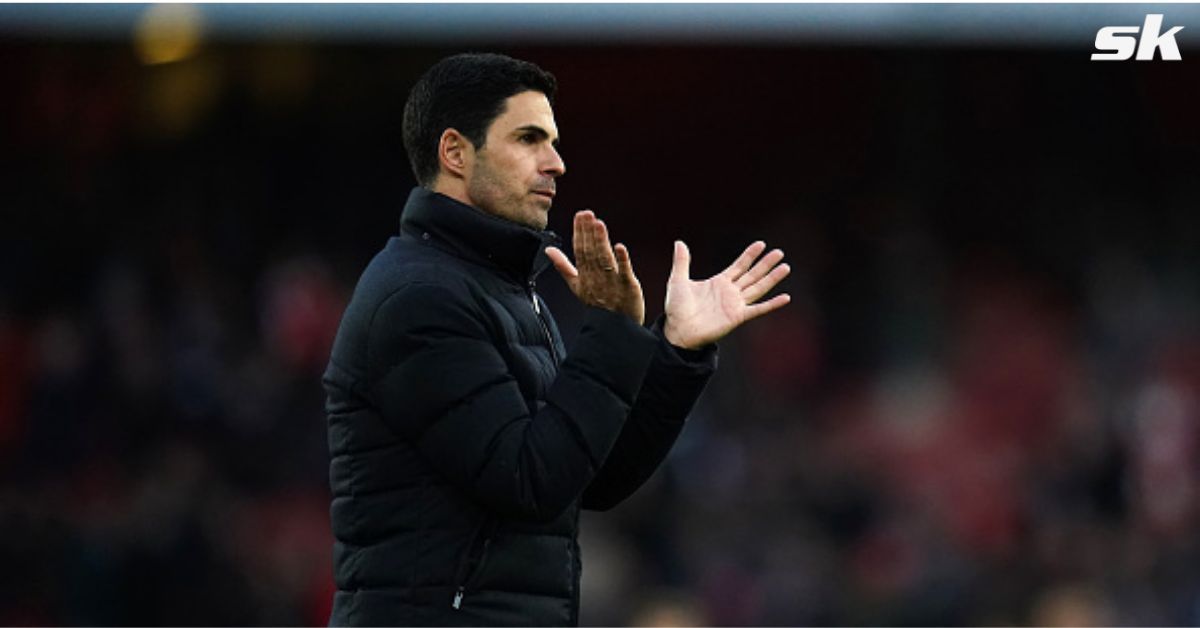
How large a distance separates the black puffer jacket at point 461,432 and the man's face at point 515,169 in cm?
5

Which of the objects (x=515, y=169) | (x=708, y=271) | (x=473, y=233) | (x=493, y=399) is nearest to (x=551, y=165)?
(x=515, y=169)

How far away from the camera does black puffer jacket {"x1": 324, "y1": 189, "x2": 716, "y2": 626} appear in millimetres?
2742

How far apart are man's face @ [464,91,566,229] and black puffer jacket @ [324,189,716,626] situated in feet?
0.18

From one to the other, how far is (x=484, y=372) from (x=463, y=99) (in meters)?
0.47

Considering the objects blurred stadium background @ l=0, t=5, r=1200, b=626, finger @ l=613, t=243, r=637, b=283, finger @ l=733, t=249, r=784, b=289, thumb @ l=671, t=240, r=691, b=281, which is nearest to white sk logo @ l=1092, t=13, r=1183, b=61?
blurred stadium background @ l=0, t=5, r=1200, b=626

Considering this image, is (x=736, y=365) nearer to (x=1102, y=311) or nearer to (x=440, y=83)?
(x=1102, y=311)

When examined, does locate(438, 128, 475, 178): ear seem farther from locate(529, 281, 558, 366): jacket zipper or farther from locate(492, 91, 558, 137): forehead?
locate(529, 281, 558, 366): jacket zipper

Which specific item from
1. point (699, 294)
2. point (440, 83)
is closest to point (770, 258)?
point (699, 294)

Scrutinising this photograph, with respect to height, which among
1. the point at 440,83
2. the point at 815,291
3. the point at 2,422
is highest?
the point at 440,83

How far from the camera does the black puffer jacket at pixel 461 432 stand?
274 cm

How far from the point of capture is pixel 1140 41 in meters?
9.13

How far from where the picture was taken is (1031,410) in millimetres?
9312

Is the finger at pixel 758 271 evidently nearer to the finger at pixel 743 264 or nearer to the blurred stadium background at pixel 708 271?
the finger at pixel 743 264

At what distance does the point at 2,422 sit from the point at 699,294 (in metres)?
6.45
